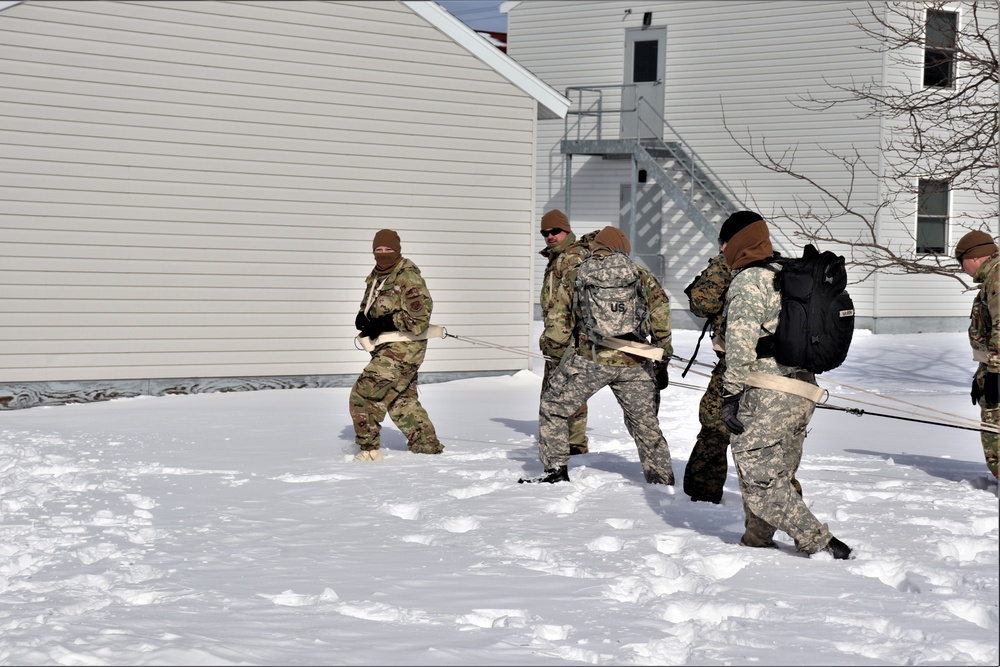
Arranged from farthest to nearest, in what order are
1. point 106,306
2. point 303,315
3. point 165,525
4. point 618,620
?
point 303,315, point 106,306, point 165,525, point 618,620

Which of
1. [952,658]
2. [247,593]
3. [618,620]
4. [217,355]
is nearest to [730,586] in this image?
[618,620]

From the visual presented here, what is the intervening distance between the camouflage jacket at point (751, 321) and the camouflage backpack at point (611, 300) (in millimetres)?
1806

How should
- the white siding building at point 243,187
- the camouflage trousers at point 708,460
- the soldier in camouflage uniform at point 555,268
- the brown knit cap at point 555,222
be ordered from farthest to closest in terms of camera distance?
1. the white siding building at point 243,187
2. the brown knit cap at point 555,222
3. the soldier in camouflage uniform at point 555,268
4. the camouflage trousers at point 708,460

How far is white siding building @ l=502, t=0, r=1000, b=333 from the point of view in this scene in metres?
21.9

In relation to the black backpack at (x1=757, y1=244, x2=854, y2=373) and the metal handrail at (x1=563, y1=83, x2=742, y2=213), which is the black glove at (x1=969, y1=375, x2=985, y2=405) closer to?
the black backpack at (x1=757, y1=244, x2=854, y2=373)

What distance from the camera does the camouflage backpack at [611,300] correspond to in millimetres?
7539

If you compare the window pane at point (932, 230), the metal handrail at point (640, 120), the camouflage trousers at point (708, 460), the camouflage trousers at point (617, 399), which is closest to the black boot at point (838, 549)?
the camouflage trousers at point (708, 460)

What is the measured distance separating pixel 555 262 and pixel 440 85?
6.52m

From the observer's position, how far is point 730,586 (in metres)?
5.46

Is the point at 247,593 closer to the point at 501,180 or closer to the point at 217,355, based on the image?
the point at 217,355

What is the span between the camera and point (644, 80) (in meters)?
23.8

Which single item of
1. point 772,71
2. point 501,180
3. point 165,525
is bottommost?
point 165,525

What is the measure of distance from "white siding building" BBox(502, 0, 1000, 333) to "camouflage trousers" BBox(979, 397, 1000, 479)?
44.8 ft

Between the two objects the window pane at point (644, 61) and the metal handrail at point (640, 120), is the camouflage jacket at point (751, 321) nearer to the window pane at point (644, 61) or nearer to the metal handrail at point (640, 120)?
the metal handrail at point (640, 120)
